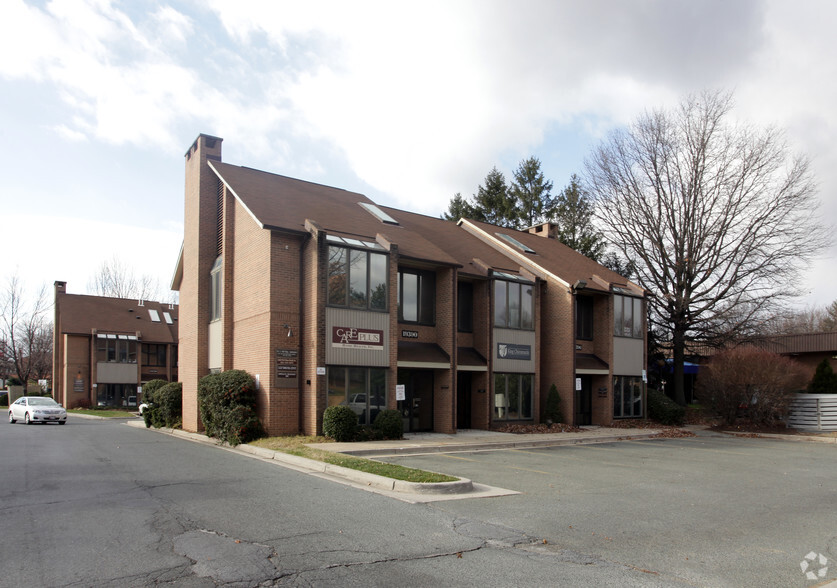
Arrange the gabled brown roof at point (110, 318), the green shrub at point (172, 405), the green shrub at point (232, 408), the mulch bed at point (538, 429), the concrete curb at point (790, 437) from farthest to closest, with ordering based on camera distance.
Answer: the gabled brown roof at point (110, 318) → the green shrub at point (172, 405) → the concrete curb at point (790, 437) → the mulch bed at point (538, 429) → the green shrub at point (232, 408)

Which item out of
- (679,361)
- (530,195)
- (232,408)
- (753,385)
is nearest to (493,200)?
(530,195)

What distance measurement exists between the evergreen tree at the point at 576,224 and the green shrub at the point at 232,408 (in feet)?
109

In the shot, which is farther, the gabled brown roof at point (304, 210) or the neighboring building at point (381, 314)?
the gabled brown roof at point (304, 210)

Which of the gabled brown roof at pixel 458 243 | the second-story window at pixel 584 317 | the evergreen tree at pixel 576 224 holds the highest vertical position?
the evergreen tree at pixel 576 224

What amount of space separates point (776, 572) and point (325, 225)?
16.3m

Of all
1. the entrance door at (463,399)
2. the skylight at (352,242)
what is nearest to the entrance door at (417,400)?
the entrance door at (463,399)

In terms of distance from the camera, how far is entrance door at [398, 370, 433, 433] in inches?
889

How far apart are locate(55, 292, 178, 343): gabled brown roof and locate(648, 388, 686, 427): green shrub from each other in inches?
1529

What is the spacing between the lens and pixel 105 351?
50125mm

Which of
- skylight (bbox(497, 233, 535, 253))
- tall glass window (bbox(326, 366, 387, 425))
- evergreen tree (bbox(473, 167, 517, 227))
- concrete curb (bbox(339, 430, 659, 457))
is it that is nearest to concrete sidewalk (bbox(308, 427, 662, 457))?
concrete curb (bbox(339, 430, 659, 457))

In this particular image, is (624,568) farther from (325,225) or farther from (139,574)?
(325,225)

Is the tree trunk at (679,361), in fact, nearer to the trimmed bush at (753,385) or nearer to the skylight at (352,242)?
the trimmed bush at (753,385)

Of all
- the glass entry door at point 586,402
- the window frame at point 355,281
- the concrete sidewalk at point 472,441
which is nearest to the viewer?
the concrete sidewalk at point 472,441

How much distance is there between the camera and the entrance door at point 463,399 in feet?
81.1
